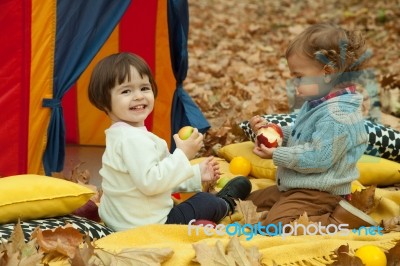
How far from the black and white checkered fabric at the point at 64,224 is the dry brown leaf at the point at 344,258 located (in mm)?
1050

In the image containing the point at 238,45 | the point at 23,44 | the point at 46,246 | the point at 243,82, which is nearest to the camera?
the point at 46,246

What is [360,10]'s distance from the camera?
1218 centimetres

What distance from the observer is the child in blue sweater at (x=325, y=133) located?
12.5ft

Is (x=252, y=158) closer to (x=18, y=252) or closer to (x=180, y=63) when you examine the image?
(x=180, y=63)

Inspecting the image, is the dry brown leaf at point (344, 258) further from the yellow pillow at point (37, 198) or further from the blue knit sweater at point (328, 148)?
the yellow pillow at point (37, 198)

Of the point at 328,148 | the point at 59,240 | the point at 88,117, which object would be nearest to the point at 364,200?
the point at 328,148

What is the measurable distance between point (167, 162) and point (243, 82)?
4959mm

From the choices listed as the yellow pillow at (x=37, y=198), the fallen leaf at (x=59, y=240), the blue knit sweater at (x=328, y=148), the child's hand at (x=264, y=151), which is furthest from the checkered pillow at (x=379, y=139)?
the fallen leaf at (x=59, y=240)

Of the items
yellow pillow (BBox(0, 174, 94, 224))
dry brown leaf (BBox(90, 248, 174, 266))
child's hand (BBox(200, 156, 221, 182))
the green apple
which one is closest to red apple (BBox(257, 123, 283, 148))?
child's hand (BBox(200, 156, 221, 182))

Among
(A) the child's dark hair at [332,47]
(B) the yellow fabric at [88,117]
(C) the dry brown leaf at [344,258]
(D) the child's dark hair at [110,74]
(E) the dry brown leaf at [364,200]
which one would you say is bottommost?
(C) the dry brown leaf at [344,258]

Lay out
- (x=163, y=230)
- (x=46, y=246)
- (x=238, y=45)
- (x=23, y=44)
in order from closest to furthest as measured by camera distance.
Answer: (x=46, y=246), (x=163, y=230), (x=23, y=44), (x=238, y=45)

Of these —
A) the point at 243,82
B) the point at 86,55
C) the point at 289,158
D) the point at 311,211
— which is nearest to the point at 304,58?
the point at 289,158

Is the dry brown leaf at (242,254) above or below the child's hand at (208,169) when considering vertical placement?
below

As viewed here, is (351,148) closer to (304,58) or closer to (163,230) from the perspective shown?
(304,58)
